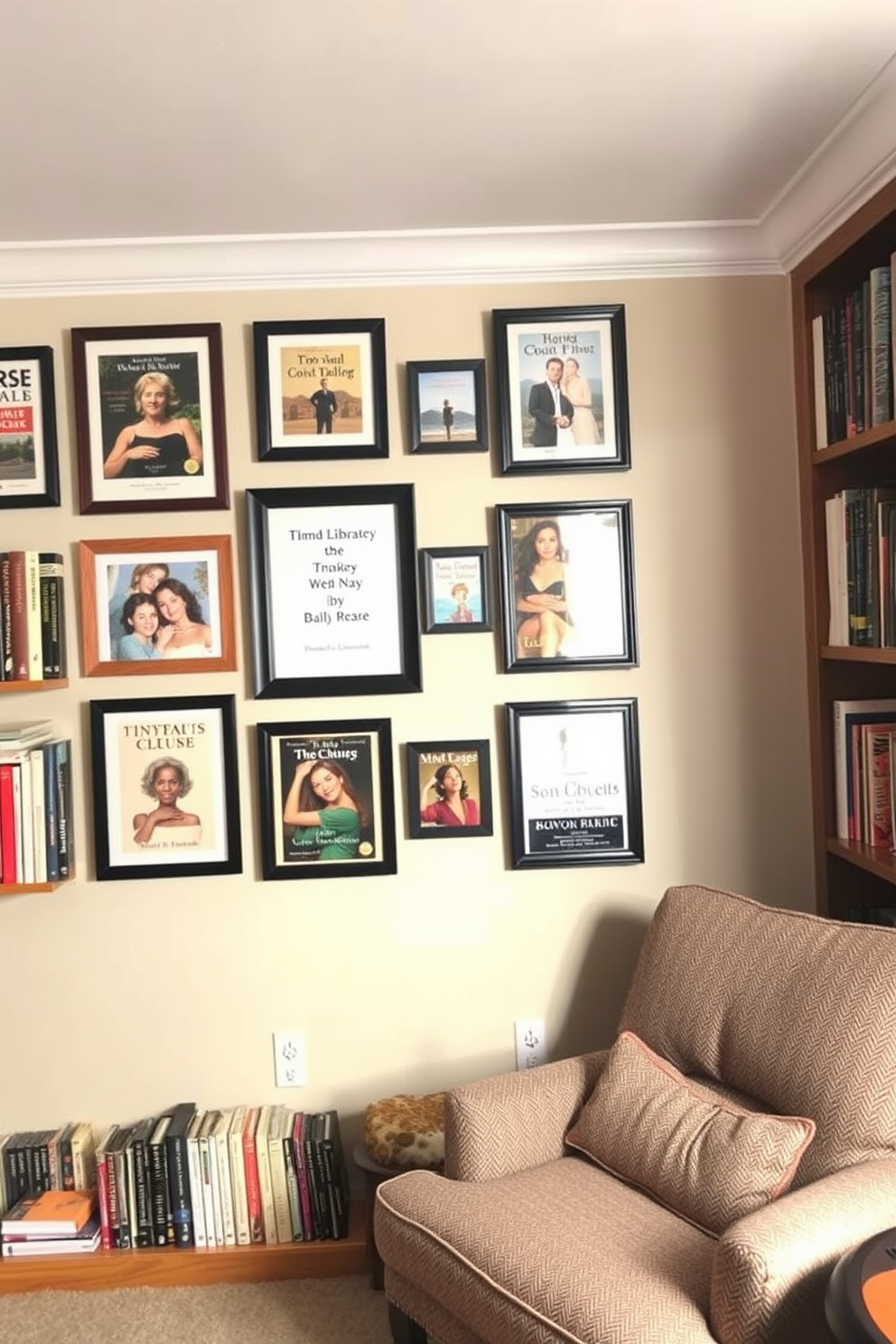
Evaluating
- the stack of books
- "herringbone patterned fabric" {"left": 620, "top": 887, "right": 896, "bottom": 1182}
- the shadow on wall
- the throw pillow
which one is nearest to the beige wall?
the shadow on wall

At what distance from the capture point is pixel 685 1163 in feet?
6.42

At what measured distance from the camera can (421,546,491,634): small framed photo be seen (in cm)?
264

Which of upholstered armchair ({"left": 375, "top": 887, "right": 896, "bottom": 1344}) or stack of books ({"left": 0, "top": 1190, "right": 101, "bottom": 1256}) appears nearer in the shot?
upholstered armchair ({"left": 375, "top": 887, "right": 896, "bottom": 1344})

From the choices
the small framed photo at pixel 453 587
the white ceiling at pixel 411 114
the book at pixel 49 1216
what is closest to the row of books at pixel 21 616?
the white ceiling at pixel 411 114

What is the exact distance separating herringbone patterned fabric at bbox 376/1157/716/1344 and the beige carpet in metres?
0.39

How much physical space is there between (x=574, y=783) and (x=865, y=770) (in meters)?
0.64

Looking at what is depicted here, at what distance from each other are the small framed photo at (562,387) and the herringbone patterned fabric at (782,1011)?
1.02 m

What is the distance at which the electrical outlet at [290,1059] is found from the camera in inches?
106

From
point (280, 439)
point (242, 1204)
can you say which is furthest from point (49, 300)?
point (242, 1204)

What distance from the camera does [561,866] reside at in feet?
8.80

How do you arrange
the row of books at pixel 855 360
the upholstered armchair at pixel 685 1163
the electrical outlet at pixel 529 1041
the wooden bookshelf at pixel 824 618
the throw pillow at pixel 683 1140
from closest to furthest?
the upholstered armchair at pixel 685 1163
the throw pillow at pixel 683 1140
the row of books at pixel 855 360
the wooden bookshelf at pixel 824 618
the electrical outlet at pixel 529 1041

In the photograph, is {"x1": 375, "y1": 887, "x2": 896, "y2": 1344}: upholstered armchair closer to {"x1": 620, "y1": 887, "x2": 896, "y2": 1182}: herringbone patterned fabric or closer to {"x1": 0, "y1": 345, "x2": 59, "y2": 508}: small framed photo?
{"x1": 620, "y1": 887, "x2": 896, "y2": 1182}: herringbone patterned fabric

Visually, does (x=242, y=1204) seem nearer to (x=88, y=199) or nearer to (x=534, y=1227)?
(x=534, y=1227)

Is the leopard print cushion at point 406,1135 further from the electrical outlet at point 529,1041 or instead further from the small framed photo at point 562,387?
the small framed photo at point 562,387
